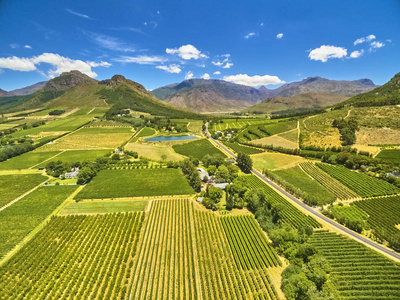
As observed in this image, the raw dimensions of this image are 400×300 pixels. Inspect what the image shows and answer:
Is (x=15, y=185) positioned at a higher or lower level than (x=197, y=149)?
lower

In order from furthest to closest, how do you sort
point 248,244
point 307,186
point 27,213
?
point 307,186 → point 27,213 → point 248,244

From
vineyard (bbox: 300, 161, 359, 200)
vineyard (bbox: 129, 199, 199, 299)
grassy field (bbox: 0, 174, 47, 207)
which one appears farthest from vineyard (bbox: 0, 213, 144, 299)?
vineyard (bbox: 300, 161, 359, 200)

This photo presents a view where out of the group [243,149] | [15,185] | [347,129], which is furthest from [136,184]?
[347,129]

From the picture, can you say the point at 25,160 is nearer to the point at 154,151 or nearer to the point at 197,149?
the point at 154,151

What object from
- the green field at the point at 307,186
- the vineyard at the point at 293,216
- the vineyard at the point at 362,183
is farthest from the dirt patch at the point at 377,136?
the vineyard at the point at 293,216

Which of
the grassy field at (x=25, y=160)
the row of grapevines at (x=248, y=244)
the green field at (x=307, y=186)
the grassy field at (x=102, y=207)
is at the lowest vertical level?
the row of grapevines at (x=248, y=244)

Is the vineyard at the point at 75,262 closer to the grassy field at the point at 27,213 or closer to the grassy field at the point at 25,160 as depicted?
the grassy field at the point at 27,213
